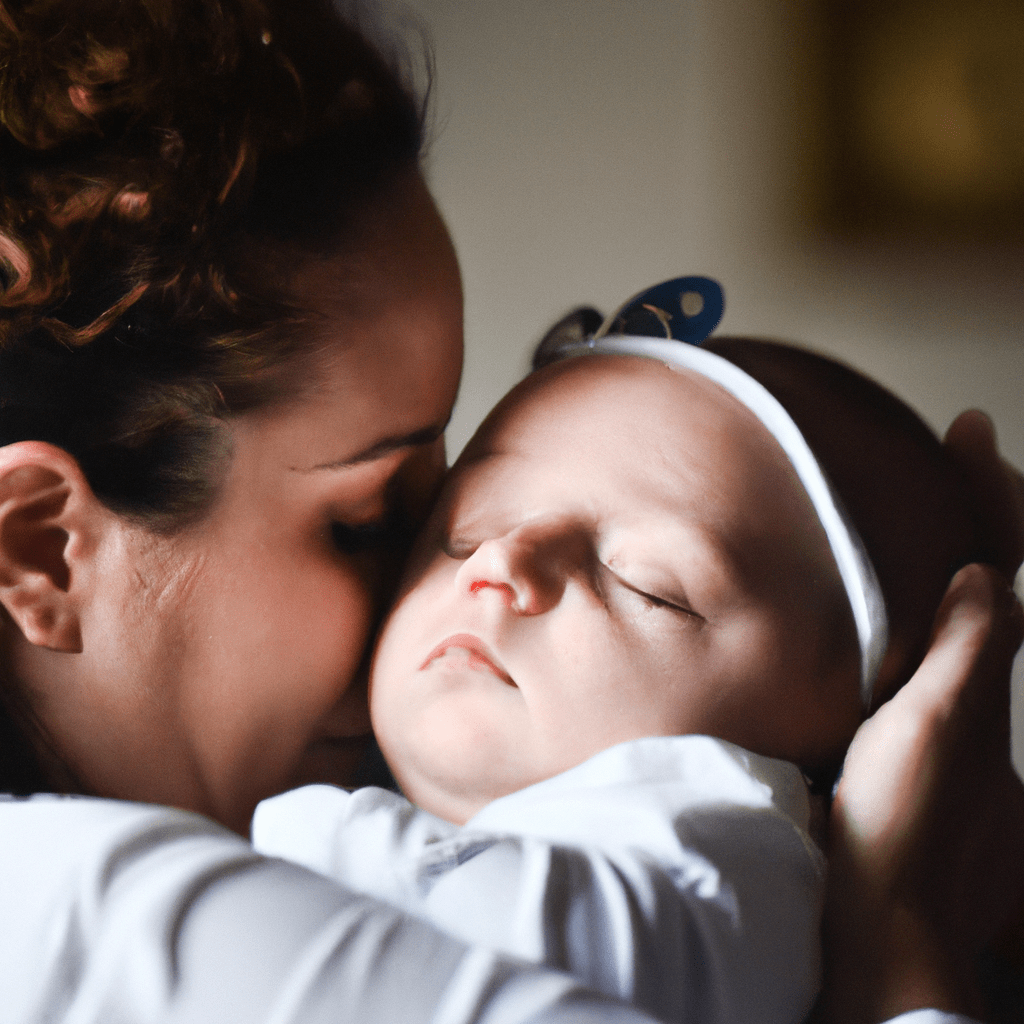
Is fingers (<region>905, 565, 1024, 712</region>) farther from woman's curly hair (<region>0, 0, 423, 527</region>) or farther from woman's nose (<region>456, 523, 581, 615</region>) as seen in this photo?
woman's curly hair (<region>0, 0, 423, 527</region>)

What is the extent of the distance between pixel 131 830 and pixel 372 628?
247 mm

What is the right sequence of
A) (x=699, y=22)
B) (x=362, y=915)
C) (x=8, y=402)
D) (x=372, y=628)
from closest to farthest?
(x=362, y=915) < (x=8, y=402) < (x=372, y=628) < (x=699, y=22)

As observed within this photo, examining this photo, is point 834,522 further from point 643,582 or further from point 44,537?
point 44,537

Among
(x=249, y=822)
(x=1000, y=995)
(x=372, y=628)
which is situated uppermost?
(x=372, y=628)

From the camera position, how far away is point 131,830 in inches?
15.7

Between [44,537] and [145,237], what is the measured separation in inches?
6.9

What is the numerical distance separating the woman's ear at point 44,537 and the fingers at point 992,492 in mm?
591

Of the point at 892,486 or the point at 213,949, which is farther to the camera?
the point at 892,486

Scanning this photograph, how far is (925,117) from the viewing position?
87cm

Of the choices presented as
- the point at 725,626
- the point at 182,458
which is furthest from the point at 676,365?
the point at 182,458

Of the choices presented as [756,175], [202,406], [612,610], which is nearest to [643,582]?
[612,610]

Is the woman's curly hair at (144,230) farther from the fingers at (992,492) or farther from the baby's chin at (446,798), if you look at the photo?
the fingers at (992,492)

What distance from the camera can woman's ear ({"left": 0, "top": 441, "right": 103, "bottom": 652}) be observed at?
514 millimetres

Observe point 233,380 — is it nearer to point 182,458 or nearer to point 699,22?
point 182,458
